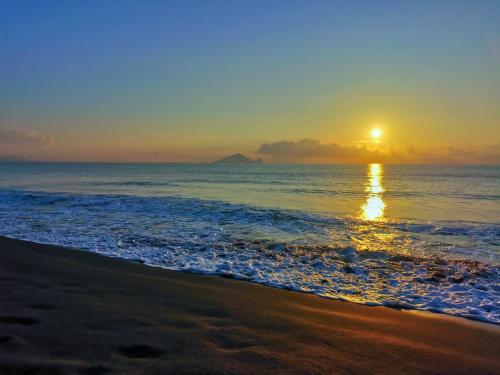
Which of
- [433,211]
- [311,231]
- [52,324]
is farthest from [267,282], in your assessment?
[433,211]

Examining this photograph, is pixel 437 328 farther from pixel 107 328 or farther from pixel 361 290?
pixel 107 328

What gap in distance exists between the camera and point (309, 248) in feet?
32.2

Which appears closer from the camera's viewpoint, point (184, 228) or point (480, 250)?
point (480, 250)

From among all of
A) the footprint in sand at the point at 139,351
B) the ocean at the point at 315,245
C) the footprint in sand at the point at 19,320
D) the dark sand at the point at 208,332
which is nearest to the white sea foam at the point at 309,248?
the ocean at the point at 315,245

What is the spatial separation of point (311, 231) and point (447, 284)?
19.6 feet

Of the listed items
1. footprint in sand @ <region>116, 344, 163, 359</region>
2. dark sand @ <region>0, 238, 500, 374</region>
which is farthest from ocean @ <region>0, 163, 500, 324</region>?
footprint in sand @ <region>116, 344, 163, 359</region>

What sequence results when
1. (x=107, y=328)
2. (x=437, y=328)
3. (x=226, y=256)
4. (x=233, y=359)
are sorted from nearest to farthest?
1. (x=233, y=359)
2. (x=107, y=328)
3. (x=437, y=328)
4. (x=226, y=256)

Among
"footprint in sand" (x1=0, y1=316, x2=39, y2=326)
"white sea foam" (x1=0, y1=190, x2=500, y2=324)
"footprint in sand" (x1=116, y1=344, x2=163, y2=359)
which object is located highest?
"footprint in sand" (x1=0, y1=316, x2=39, y2=326)

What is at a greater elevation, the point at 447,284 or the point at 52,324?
the point at 52,324

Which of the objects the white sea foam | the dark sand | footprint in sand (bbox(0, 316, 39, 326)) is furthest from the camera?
the white sea foam

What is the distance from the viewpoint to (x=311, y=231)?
12.6 metres

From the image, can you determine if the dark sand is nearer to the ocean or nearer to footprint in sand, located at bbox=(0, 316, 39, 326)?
footprint in sand, located at bbox=(0, 316, 39, 326)

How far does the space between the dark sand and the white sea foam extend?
93 cm

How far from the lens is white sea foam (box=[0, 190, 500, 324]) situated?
655 cm
